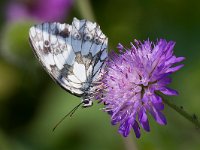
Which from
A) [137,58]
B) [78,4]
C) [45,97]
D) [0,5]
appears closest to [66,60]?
[137,58]

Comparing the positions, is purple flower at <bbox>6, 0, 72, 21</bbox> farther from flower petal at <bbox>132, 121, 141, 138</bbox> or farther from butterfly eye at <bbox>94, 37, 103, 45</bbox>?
flower petal at <bbox>132, 121, 141, 138</bbox>

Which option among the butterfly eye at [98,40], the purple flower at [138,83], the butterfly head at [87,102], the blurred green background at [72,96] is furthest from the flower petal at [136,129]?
the blurred green background at [72,96]

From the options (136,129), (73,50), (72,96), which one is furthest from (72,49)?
(72,96)

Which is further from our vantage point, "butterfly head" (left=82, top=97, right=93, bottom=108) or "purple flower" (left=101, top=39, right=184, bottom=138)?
"butterfly head" (left=82, top=97, right=93, bottom=108)

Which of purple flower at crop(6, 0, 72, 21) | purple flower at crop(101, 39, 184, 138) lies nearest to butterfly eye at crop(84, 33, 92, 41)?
purple flower at crop(101, 39, 184, 138)

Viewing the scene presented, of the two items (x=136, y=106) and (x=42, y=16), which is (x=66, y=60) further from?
(x=42, y=16)

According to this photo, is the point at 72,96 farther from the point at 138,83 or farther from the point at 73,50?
the point at 138,83
